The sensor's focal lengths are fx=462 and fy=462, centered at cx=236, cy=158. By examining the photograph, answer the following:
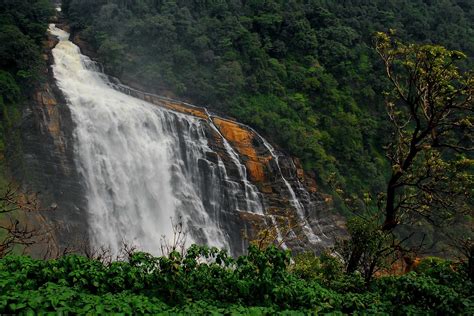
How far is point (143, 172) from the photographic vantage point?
21453 mm

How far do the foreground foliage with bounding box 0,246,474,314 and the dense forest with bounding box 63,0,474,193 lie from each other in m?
19.9

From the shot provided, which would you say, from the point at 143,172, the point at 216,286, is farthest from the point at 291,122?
the point at 216,286

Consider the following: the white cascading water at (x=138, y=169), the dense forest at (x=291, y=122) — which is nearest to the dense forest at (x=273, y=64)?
the dense forest at (x=291, y=122)

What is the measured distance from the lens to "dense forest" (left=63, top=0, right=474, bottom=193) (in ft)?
89.9

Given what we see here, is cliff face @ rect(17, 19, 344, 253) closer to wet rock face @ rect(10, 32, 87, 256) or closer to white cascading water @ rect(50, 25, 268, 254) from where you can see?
wet rock face @ rect(10, 32, 87, 256)

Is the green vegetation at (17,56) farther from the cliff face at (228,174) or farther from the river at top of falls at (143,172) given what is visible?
the river at top of falls at (143,172)

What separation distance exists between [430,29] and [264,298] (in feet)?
128

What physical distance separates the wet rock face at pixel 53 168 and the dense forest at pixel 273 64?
6842 mm

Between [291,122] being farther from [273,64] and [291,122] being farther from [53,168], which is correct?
[53,168]

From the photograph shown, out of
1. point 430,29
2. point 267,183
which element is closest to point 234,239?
point 267,183

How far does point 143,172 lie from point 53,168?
12.9 ft

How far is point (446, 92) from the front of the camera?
9.05 m

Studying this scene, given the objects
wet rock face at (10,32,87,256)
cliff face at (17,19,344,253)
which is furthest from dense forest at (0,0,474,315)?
cliff face at (17,19,344,253)

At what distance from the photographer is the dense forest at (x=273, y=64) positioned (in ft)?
89.9
